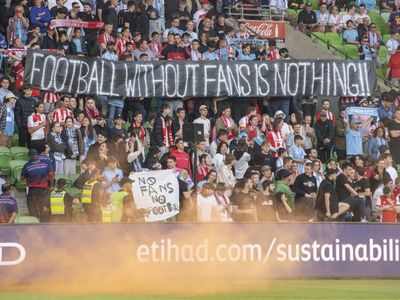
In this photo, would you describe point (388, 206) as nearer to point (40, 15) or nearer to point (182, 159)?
point (182, 159)

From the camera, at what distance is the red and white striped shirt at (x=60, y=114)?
2663cm

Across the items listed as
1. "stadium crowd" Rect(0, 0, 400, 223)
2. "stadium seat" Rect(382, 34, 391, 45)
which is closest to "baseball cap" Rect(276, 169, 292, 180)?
"stadium crowd" Rect(0, 0, 400, 223)

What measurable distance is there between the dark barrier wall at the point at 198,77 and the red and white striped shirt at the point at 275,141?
1.68 meters

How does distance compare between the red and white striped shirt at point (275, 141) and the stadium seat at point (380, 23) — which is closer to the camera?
the red and white striped shirt at point (275, 141)

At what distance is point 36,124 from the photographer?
26125mm

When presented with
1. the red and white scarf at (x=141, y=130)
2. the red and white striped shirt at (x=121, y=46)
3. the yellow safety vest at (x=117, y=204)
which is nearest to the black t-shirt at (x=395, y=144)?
the red and white scarf at (x=141, y=130)

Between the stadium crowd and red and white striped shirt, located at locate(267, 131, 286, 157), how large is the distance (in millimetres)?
29

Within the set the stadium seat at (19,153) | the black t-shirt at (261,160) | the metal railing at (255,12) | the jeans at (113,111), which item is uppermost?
the metal railing at (255,12)

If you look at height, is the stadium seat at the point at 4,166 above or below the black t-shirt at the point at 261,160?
above

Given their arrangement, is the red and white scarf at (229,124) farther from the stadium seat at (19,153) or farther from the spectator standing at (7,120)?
the spectator standing at (7,120)

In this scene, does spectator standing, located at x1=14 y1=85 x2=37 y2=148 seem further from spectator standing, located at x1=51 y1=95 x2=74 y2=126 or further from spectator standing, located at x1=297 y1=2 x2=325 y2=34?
spectator standing, located at x1=297 y1=2 x2=325 y2=34

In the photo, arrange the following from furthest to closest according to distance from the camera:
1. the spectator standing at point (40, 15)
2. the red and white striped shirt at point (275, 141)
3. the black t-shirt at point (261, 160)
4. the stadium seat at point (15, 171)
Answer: the spectator standing at point (40, 15), the red and white striped shirt at point (275, 141), the black t-shirt at point (261, 160), the stadium seat at point (15, 171)

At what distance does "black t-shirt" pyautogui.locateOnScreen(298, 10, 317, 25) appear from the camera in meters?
34.6

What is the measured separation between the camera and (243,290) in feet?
68.2
